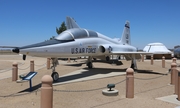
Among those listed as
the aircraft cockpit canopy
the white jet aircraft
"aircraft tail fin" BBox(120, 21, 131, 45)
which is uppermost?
"aircraft tail fin" BBox(120, 21, 131, 45)

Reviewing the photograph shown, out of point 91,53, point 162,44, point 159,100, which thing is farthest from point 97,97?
point 162,44

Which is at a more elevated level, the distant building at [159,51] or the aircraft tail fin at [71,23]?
the aircraft tail fin at [71,23]

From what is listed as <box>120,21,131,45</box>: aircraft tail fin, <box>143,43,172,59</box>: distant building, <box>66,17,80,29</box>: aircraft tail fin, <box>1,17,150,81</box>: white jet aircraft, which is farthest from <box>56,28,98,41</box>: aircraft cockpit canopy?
<box>143,43,172,59</box>: distant building

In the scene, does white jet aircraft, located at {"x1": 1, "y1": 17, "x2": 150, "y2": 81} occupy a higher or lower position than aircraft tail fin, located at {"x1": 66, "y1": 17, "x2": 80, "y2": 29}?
lower

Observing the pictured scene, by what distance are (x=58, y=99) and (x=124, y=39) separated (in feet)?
45.9

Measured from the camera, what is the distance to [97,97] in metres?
6.64

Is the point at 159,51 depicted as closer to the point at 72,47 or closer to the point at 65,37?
the point at 72,47

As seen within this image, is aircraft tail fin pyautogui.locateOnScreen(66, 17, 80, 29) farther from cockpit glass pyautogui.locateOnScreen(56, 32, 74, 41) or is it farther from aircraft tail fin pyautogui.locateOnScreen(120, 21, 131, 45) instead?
cockpit glass pyautogui.locateOnScreen(56, 32, 74, 41)

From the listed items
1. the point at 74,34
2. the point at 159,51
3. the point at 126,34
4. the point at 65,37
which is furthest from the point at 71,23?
the point at 159,51

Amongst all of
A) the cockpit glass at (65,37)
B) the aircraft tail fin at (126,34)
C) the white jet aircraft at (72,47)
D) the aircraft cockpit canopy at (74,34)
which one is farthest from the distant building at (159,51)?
the cockpit glass at (65,37)

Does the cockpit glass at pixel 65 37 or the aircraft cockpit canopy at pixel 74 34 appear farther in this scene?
the aircraft cockpit canopy at pixel 74 34

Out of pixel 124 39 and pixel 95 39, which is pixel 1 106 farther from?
pixel 124 39

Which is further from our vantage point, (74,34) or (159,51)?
(159,51)

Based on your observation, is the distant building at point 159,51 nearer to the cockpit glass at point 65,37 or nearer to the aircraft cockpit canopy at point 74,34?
the aircraft cockpit canopy at point 74,34
